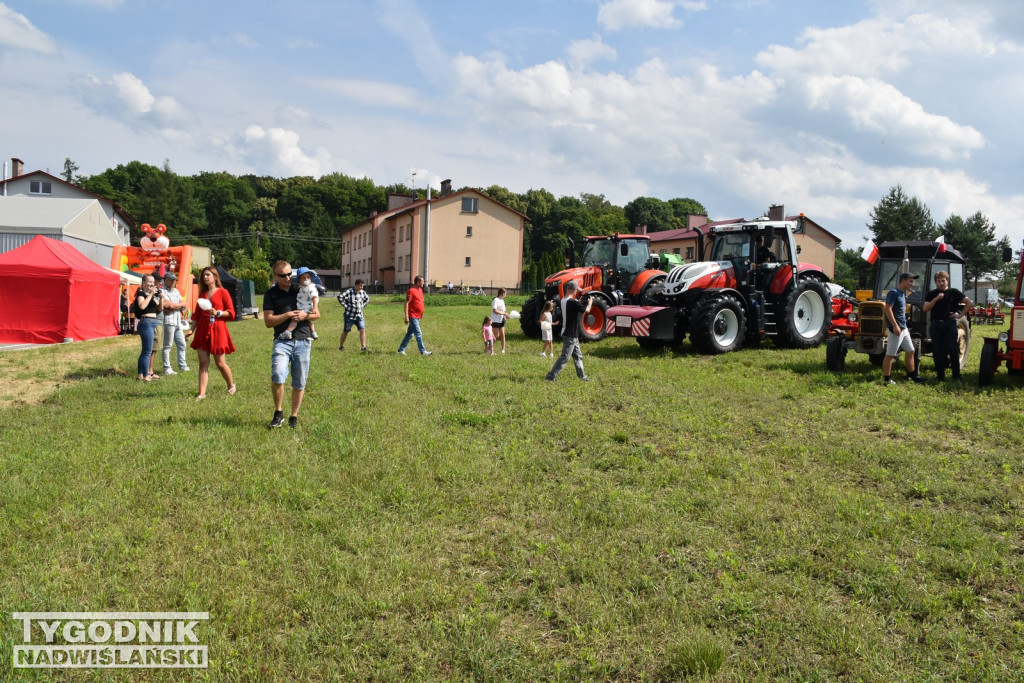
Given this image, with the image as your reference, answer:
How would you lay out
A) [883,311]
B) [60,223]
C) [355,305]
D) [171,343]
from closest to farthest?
[883,311] → [171,343] → [355,305] → [60,223]

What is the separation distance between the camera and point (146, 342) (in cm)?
1105

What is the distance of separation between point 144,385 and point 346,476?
6181 mm

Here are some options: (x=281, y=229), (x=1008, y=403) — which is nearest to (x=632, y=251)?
(x=1008, y=403)

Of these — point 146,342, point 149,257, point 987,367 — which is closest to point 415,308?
point 146,342

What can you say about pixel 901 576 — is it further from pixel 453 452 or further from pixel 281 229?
pixel 281 229

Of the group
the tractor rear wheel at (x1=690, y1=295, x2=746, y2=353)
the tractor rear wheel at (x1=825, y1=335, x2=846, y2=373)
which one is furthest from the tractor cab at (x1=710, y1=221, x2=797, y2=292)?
the tractor rear wheel at (x1=825, y1=335, x2=846, y2=373)

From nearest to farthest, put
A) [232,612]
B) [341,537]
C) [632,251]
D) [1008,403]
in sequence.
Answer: [232,612] → [341,537] → [1008,403] → [632,251]

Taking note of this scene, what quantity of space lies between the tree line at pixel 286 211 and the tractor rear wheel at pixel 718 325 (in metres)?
66.9

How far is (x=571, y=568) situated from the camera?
4219mm

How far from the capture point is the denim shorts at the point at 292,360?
24.5 feet

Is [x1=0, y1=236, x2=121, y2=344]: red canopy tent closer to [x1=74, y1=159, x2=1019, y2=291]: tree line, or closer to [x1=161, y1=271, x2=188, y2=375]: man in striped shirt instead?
[x1=161, y1=271, x2=188, y2=375]: man in striped shirt

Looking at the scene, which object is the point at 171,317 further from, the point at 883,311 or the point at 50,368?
the point at 883,311

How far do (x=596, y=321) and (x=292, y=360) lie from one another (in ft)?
31.3

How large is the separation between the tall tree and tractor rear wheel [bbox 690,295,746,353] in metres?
42.9
